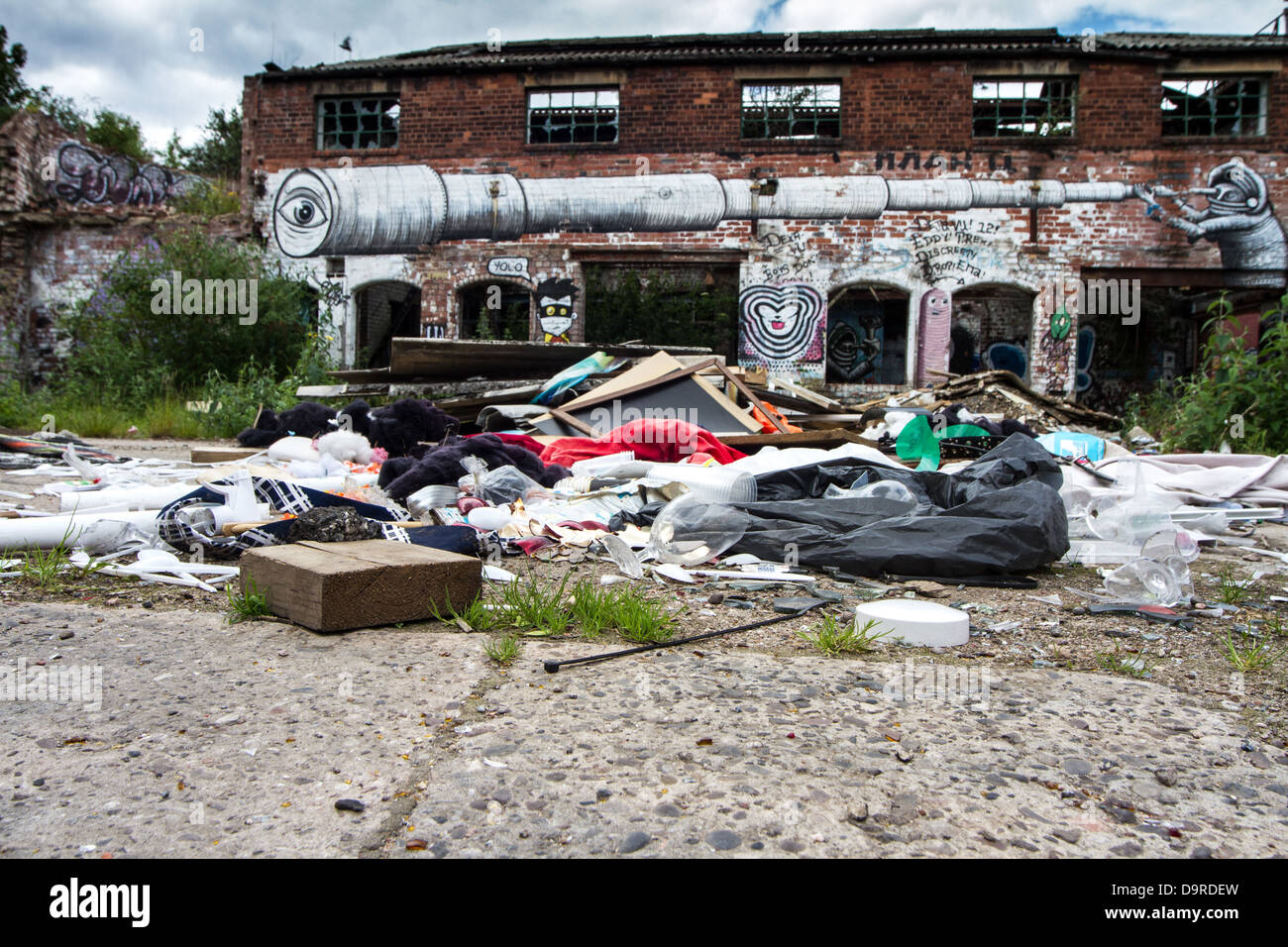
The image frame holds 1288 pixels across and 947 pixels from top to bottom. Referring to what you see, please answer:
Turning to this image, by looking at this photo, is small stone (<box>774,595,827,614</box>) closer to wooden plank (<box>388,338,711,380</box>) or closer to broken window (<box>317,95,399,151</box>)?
wooden plank (<box>388,338,711,380</box>)

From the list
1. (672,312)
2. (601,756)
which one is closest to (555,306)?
(672,312)

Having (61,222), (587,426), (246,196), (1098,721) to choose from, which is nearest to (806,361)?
(587,426)

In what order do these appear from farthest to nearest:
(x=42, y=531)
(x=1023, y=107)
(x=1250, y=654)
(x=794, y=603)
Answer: (x=1023, y=107) < (x=42, y=531) < (x=794, y=603) < (x=1250, y=654)

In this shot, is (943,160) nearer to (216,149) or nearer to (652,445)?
(652,445)

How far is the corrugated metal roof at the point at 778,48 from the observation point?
1342 centimetres

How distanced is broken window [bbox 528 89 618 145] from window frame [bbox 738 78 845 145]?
2.19m

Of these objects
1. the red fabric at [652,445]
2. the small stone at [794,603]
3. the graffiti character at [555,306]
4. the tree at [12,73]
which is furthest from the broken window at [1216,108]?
the tree at [12,73]

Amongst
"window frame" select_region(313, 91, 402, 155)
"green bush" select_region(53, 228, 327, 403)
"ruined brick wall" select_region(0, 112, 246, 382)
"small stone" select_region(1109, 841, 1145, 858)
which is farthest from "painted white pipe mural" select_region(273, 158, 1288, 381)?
"small stone" select_region(1109, 841, 1145, 858)

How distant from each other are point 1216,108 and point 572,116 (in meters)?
10.9

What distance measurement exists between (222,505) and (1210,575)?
4324mm

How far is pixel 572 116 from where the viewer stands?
1453cm

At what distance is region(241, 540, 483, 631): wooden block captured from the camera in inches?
90.4

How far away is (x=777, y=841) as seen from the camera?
130cm
